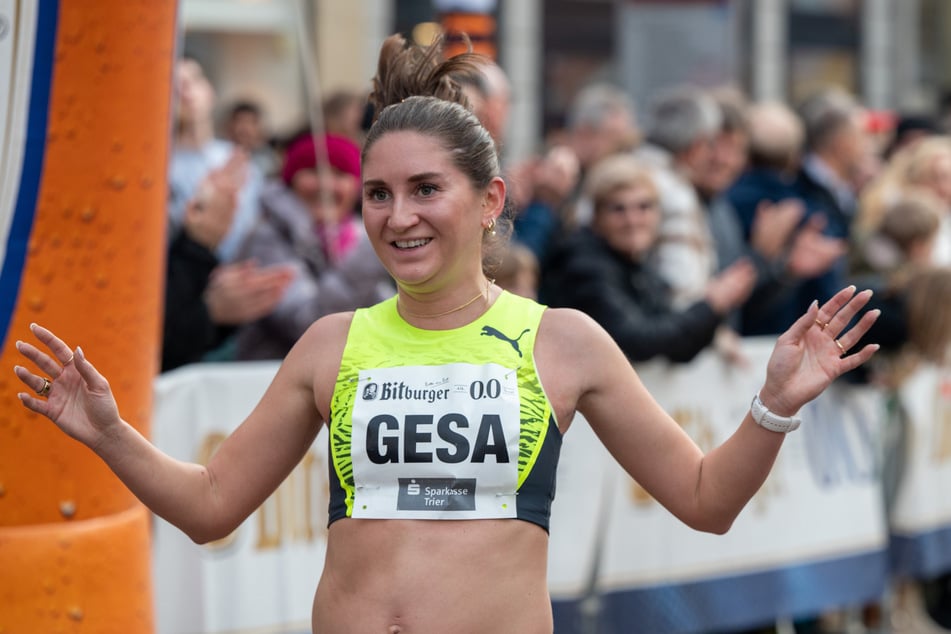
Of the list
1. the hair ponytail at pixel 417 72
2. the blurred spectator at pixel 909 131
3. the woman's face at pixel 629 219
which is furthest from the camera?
the blurred spectator at pixel 909 131

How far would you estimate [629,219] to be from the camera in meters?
5.82

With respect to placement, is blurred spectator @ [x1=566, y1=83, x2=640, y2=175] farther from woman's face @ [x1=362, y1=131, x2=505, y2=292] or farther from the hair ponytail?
woman's face @ [x1=362, y1=131, x2=505, y2=292]

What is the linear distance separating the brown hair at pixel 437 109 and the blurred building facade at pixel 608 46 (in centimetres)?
739

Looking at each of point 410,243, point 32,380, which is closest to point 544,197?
point 410,243

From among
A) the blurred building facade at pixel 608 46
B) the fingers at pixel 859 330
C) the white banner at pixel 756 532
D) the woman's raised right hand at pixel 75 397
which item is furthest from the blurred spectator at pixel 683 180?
the blurred building facade at pixel 608 46

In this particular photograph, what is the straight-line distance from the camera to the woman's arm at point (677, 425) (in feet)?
9.04

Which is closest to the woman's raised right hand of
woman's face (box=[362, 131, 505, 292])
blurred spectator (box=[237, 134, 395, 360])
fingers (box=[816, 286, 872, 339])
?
woman's face (box=[362, 131, 505, 292])

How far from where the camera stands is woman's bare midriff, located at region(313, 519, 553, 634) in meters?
2.77

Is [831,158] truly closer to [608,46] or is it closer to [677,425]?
[677,425]

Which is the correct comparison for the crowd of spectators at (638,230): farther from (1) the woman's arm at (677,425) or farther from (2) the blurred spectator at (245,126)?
(1) the woman's arm at (677,425)

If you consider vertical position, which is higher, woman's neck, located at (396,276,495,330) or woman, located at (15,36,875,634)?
woman's neck, located at (396,276,495,330)

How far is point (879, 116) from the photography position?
623 inches

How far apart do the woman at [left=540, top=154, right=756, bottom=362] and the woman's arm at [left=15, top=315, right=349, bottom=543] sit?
281 centimetres

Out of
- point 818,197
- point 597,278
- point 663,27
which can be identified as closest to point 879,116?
point 663,27
